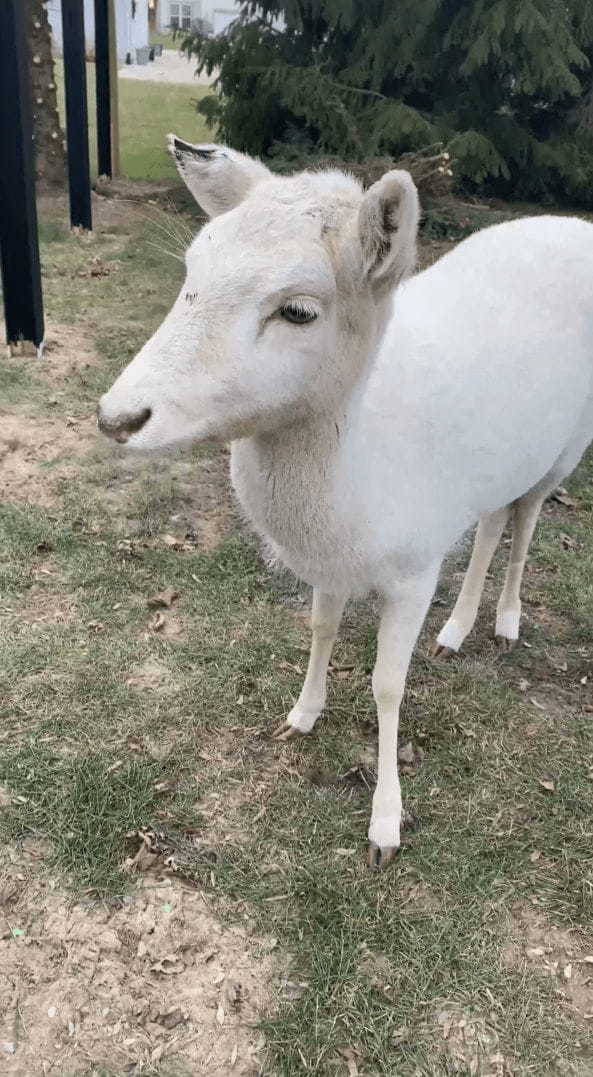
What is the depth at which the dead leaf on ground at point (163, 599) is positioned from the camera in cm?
374

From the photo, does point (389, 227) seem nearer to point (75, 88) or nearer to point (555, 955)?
point (555, 955)

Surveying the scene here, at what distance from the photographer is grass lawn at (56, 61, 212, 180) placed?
41.9ft

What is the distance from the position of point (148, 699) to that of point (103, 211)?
29.3ft

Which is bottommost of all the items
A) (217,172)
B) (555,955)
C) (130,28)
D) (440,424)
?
(555,955)

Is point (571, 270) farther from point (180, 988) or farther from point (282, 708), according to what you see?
point (180, 988)

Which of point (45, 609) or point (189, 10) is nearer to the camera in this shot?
point (45, 609)

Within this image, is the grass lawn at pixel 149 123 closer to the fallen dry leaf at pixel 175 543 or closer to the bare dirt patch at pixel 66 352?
the bare dirt patch at pixel 66 352

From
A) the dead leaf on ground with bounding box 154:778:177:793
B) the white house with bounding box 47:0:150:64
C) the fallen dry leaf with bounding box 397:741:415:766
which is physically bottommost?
the fallen dry leaf with bounding box 397:741:415:766

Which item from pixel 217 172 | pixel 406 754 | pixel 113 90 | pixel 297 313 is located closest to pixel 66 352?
pixel 406 754

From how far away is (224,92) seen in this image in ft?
31.5

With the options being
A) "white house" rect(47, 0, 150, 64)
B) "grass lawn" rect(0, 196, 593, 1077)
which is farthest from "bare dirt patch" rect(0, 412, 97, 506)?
"white house" rect(47, 0, 150, 64)

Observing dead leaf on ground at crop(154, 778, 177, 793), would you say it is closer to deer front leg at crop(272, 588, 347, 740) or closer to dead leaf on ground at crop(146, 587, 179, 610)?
deer front leg at crop(272, 588, 347, 740)

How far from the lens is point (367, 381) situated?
2.03 metres

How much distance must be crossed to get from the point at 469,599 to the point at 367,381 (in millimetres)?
1843
